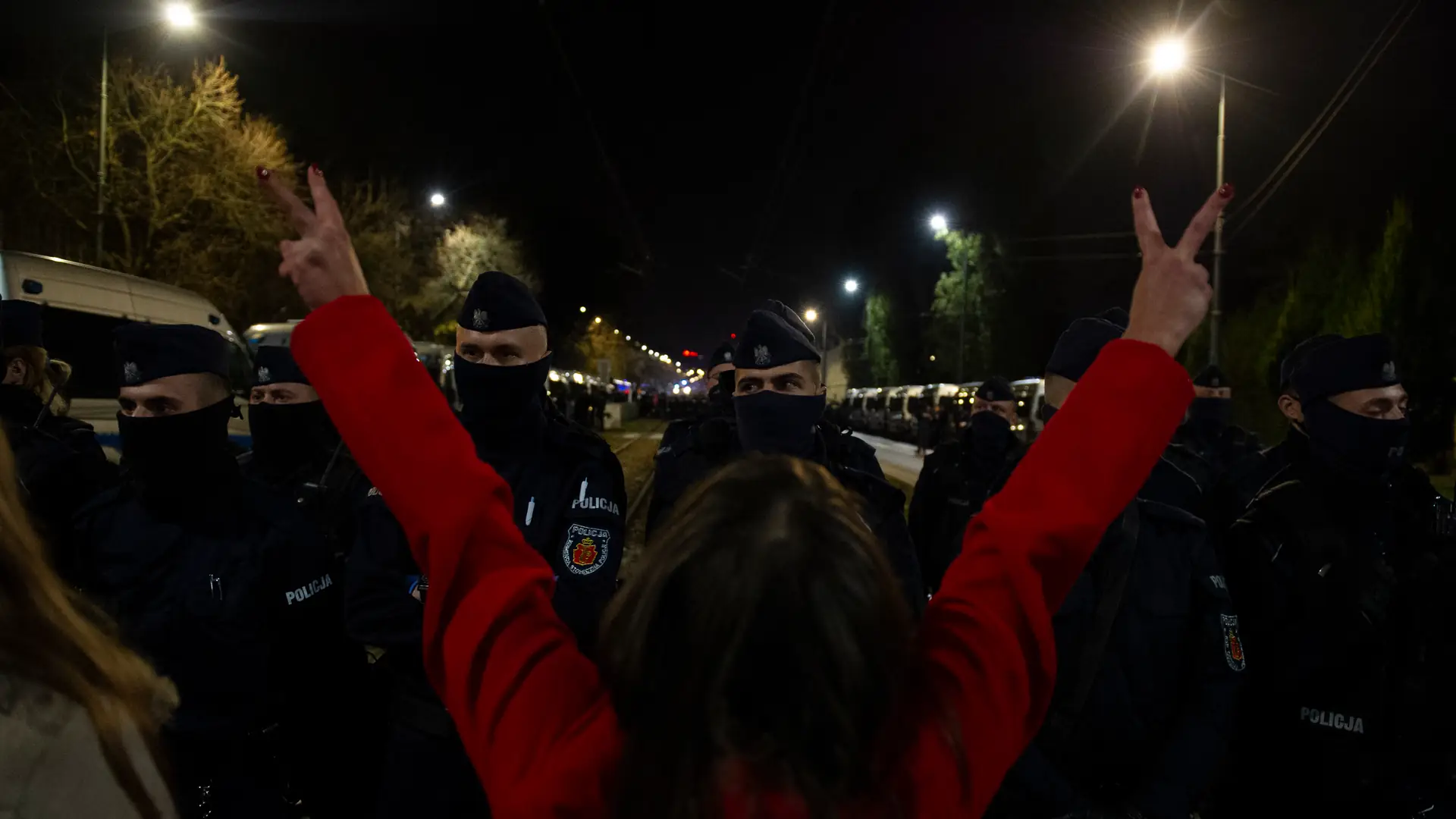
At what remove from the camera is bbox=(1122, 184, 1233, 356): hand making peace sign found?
3.85 ft

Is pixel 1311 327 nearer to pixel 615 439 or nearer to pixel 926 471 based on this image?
pixel 615 439

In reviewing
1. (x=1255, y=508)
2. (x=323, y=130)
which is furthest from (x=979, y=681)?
(x=323, y=130)

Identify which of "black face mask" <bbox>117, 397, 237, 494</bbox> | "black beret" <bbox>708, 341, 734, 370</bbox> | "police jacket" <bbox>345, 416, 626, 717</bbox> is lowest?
"police jacket" <bbox>345, 416, 626, 717</bbox>

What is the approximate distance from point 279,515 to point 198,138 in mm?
21728

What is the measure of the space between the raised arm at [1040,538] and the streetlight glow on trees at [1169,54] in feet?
45.5

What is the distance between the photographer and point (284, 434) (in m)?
4.60

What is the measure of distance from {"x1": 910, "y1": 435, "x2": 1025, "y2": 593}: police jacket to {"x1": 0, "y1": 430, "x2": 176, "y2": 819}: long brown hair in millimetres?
4286

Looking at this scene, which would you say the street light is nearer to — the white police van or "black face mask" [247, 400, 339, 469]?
the white police van

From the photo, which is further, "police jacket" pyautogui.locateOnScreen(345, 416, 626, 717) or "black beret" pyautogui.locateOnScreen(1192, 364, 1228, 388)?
"black beret" pyautogui.locateOnScreen(1192, 364, 1228, 388)

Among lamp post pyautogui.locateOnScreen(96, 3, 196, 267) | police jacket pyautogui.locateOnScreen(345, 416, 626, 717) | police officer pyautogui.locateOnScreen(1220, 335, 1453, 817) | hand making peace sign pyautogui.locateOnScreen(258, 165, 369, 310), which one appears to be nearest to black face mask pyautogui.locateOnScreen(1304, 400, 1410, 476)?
police officer pyautogui.locateOnScreen(1220, 335, 1453, 817)

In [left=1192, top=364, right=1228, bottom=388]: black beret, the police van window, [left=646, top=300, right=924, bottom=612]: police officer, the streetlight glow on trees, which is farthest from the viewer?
the streetlight glow on trees

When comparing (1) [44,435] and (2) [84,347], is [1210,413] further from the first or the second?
(2) [84,347]

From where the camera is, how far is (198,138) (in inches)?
802

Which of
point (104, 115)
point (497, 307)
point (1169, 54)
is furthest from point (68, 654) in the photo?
point (104, 115)
